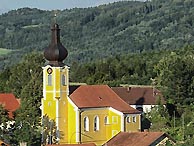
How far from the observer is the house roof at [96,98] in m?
56.8

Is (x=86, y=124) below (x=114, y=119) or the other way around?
below

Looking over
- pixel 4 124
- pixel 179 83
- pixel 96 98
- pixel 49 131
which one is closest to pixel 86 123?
pixel 96 98

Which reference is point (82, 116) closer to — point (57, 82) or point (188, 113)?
point (57, 82)

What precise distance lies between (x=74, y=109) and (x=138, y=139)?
842cm

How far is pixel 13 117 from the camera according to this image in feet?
201

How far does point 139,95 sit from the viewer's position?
2751 inches

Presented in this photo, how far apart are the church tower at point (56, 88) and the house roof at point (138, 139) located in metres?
5.48

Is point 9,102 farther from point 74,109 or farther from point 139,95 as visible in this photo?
point 74,109

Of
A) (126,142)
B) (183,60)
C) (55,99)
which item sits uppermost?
(183,60)

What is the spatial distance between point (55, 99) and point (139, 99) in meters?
14.6

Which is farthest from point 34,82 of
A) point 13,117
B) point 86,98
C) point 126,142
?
point 126,142

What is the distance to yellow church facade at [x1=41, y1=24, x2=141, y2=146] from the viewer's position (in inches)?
2212

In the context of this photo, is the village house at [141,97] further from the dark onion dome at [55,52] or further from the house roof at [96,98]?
the dark onion dome at [55,52]

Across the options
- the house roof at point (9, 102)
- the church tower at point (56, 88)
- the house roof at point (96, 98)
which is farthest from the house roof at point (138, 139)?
the house roof at point (9, 102)
